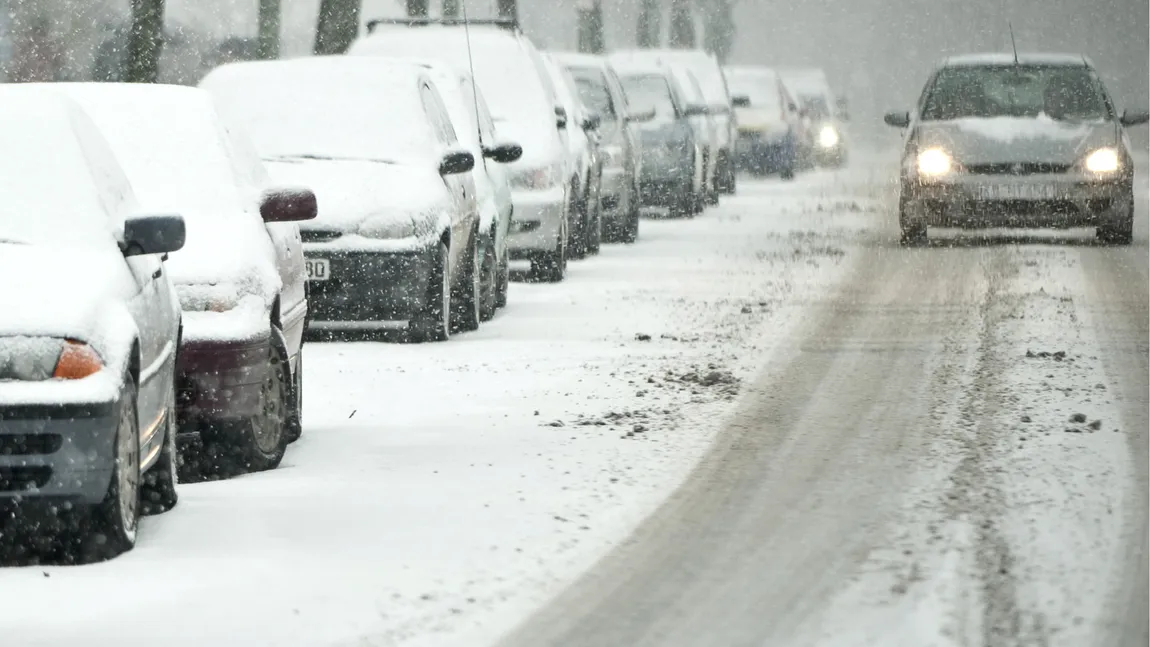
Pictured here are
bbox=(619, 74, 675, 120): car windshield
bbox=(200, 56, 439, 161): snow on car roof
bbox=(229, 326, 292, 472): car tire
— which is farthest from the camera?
bbox=(619, 74, 675, 120): car windshield

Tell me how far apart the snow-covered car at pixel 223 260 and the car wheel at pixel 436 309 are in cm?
309

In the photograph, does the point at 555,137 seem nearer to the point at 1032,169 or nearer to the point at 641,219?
the point at 1032,169

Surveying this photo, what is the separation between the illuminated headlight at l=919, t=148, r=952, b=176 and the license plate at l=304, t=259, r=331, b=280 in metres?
9.23

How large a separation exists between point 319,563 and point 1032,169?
48.4 feet

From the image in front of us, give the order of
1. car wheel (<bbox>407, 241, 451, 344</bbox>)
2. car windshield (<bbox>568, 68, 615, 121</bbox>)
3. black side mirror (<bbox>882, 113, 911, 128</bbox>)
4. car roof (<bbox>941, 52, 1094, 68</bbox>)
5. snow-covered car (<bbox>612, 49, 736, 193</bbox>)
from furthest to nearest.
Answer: snow-covered car (<bbox>612, 49, 736, 193</bbox>)
car windshield (<bbox>568, 68, 615, 121</bbox>)
black side mirror (<bbox>882, 113, 911, 128</bbox>)
car roof (<bbox>941, 52, 1094, 68</bbox>)
car wheel (<bbox>407, 241, 451, 344</bbox>)

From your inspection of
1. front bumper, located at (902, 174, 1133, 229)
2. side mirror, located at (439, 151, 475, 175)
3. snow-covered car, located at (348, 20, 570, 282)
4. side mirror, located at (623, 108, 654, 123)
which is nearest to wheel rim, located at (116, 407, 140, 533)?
side mirror, located at (439, 151, 475, 175)

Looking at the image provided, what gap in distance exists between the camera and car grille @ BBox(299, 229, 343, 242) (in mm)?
12594

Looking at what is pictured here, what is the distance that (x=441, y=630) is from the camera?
232 inches

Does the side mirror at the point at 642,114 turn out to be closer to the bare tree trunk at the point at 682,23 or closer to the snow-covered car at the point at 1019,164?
the snow-covered car at the point at 1019,164

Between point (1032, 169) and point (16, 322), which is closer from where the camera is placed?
point (16, 322)

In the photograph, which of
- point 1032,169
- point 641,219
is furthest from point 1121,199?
point 641,219

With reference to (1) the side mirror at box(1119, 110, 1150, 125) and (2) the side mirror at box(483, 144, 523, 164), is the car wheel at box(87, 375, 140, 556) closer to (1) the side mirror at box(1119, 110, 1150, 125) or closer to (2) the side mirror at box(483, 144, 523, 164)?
(2) the side mirror at box(483, 144, 523, 164)

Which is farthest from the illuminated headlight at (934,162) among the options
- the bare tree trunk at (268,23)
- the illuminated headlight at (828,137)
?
the illuminated headlight at (828,137)

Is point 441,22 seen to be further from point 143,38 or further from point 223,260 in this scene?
point 223,260
